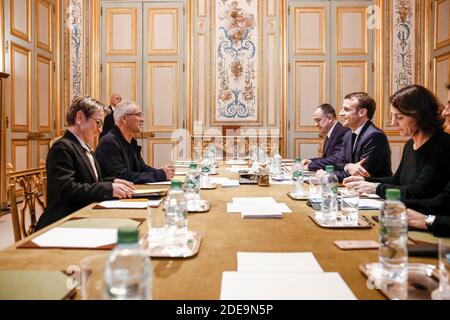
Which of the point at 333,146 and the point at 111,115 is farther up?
the point at 111,115

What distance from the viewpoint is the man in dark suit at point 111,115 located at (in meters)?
6.50

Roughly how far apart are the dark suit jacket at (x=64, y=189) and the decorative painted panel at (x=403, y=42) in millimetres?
5873

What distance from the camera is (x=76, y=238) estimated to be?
4.71ft

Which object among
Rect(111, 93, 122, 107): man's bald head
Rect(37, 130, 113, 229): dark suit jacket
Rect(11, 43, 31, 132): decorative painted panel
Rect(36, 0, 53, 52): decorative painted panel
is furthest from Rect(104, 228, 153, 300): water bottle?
Rect(36, 0, 53, 52): decorative painted panel

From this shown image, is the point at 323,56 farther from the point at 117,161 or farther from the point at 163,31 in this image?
the point at 117,161

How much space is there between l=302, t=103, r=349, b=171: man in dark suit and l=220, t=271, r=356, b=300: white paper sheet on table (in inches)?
121

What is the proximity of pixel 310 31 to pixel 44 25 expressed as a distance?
411 cm

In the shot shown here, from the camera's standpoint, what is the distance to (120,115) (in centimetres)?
333

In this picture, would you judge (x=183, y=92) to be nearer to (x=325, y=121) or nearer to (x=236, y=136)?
(x=236, y=136)

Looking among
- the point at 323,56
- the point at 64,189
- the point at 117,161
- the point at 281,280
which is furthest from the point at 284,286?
the point at 323,56

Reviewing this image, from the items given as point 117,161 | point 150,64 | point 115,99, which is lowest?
point 117,161

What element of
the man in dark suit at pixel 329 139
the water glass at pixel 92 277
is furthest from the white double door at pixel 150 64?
the water glass at pixel 92 277

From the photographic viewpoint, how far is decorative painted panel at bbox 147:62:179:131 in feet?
23.7

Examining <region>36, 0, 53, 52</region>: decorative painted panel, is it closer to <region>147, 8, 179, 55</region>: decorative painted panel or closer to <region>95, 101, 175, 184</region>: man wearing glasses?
<region>147, 8, 179, 55</region>: decorative painted panel
